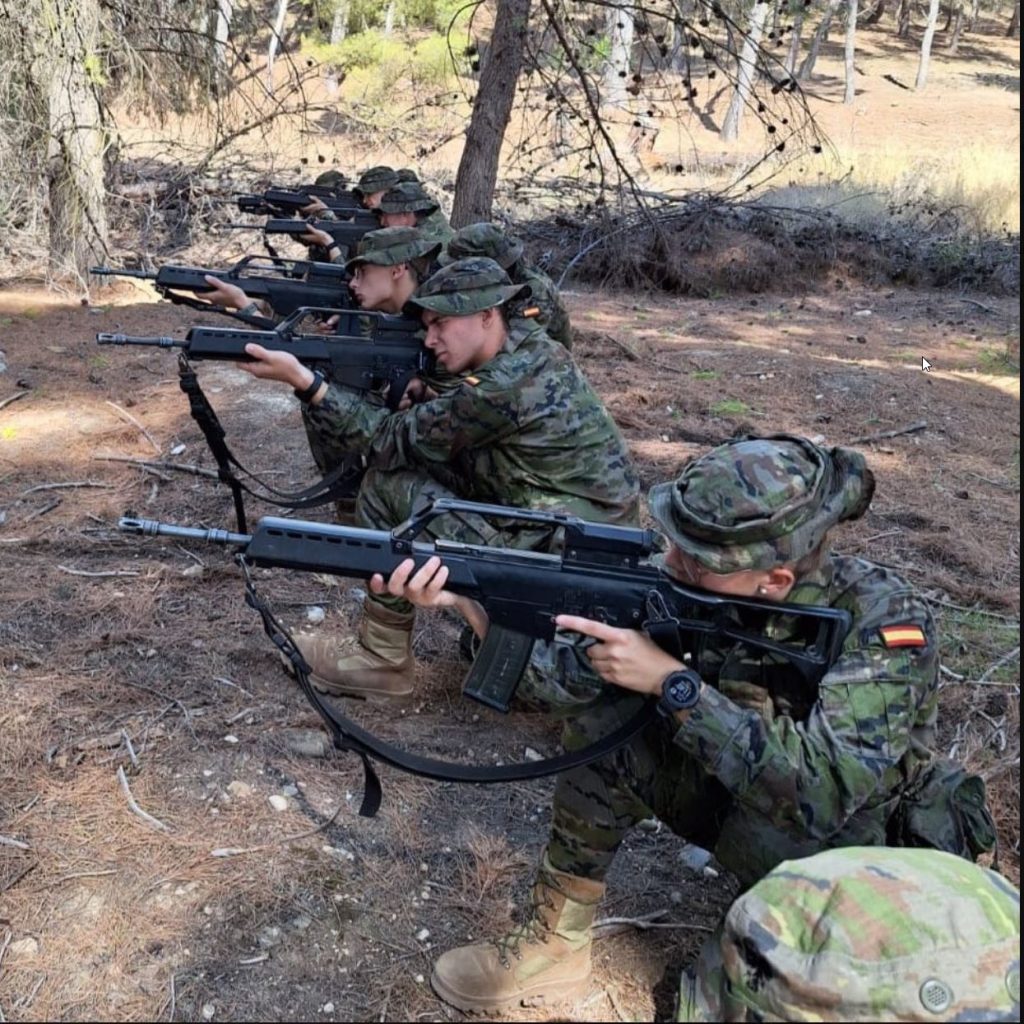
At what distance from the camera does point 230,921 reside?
→ 9.02ft

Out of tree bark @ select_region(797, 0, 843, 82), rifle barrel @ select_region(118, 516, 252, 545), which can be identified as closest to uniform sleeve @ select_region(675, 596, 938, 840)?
rifle barrel @ select_region(118, 516, 252, 545)

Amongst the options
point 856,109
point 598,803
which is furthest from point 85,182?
point 856,109

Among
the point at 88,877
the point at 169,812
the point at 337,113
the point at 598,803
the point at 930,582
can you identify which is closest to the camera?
the point at 598,803

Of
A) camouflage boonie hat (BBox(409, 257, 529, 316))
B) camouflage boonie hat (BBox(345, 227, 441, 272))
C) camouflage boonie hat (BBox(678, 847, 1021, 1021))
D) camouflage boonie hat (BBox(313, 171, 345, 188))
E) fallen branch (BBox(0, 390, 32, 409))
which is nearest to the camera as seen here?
camouflage boonie hat (BBox(678, 847, 1021, 1021))

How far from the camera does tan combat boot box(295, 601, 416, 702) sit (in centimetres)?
395

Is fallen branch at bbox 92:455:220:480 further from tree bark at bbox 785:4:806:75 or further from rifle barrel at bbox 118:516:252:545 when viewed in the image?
tree bark at bbox 785:4:806:75

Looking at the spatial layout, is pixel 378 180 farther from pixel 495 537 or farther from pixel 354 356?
pixel 495 537

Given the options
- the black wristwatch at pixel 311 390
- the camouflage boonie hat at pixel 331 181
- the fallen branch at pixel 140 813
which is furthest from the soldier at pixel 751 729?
the camouflage boonie hat at pixel 331 181

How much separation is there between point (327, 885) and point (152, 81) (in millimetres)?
9056

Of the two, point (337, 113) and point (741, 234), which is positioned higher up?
point (337, 113)

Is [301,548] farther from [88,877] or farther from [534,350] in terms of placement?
[534,350]

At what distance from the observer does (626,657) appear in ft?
7.99

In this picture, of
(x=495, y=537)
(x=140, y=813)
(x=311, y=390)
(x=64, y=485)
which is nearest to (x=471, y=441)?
(x=495, y=537)

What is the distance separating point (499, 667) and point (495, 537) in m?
1.10
